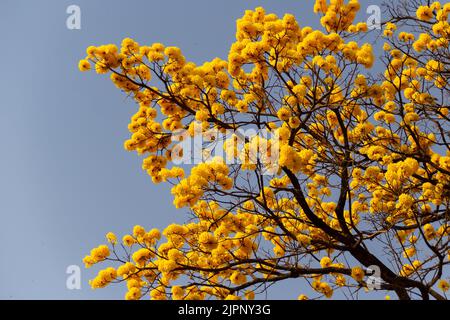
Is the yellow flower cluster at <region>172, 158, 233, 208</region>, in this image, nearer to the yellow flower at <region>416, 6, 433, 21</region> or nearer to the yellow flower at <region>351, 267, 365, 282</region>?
the yellow flower at <region>351, 267, 365, 282</region>

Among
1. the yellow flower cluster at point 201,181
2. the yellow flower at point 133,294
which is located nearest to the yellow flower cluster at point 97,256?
the yellow flower at point 133,294

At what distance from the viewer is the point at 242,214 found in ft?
22.4

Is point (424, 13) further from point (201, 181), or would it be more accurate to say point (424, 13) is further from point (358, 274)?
point (201, 181)

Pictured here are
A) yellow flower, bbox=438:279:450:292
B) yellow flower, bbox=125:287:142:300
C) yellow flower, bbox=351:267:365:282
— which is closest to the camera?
yellow flower, bbox=351:267:365:282

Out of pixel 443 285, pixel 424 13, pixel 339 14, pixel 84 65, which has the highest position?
pixel 424 13

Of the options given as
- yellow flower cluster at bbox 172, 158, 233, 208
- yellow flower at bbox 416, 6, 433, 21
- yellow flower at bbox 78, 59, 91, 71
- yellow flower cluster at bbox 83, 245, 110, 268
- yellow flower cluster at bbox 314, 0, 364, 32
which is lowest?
yellow flower cluster at bbox 83, 245, 110, 268

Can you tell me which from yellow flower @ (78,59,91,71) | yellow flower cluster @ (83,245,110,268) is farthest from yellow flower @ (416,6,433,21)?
yellow flower cluster @ (83,245,110,268)

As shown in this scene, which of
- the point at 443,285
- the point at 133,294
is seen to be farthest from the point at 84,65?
the point at 443,285

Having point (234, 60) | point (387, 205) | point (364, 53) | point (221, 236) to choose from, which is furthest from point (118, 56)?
point (387, 205)

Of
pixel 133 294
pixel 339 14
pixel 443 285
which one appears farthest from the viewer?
pixel 443 285

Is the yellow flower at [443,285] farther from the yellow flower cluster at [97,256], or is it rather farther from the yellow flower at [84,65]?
the yellow flower at [84,65]
